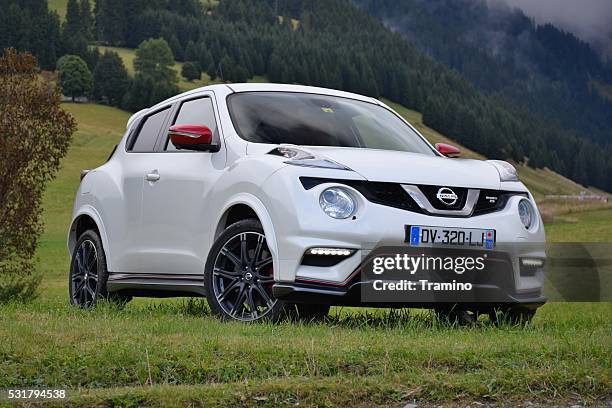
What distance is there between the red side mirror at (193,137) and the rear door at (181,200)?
11 cm

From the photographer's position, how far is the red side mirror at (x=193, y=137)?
7.85m

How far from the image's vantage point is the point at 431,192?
23.2 ft

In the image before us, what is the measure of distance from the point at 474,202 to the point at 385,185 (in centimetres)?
73

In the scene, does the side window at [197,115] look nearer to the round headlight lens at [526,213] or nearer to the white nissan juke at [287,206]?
the white nissan juke at [287,206]

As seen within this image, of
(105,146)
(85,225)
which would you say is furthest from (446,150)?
(105,146)

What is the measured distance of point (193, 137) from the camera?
309 inches

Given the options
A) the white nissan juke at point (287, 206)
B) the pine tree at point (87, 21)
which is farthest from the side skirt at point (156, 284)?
the pine tree at point (87, 21)

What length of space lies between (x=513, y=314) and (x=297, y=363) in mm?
2970

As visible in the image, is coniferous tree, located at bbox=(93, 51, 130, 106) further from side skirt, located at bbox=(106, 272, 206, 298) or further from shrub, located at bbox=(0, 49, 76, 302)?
side skirt, located at bbox=(106, 272, 206, 298)

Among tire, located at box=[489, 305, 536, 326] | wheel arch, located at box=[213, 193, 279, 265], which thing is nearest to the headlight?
tire, located at box=[489, 305, 536, 326]

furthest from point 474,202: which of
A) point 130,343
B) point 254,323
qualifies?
point 130,343

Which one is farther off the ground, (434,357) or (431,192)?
(431,192)

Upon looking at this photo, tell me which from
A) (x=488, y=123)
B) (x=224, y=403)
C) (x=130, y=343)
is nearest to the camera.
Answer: (x=224, y=403)

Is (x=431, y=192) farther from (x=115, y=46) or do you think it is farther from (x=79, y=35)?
(x=115, y=46)
